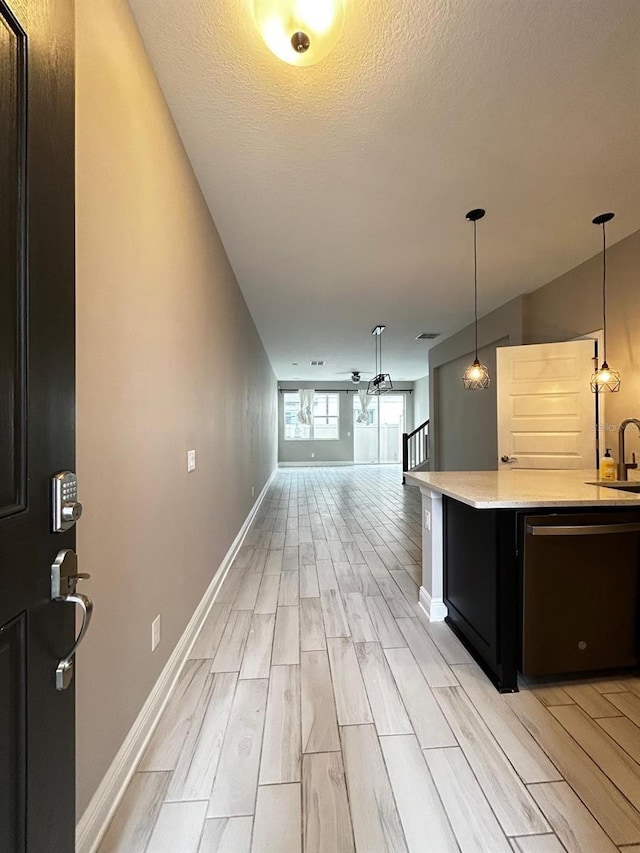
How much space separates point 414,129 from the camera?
6.48ft

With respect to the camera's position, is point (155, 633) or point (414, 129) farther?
point (414, 129)

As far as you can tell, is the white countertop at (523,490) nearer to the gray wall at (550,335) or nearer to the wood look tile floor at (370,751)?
the wood look tile floor at (370,751)

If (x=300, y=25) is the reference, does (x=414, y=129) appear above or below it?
above

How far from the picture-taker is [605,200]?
2.64m

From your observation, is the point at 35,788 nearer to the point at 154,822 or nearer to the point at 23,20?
the point at 154,822

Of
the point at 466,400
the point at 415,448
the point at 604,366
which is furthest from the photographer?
the point at 415,448

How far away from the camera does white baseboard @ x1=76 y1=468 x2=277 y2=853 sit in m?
1.09

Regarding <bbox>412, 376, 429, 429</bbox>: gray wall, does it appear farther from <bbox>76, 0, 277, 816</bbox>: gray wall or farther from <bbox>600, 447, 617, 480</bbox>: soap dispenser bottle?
<bbox>76, 0, 277, 816</bbox>: gray wall

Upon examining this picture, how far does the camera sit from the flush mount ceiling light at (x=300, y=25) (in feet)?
4.08

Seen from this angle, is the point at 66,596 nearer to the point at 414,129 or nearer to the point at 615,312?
the point at 414,129

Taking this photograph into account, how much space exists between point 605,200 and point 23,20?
336cm

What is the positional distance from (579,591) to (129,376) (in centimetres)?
223

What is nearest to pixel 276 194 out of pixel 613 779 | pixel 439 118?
pixel 439 118

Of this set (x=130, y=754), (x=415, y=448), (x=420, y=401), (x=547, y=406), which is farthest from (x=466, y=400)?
(x=130, y=754)
